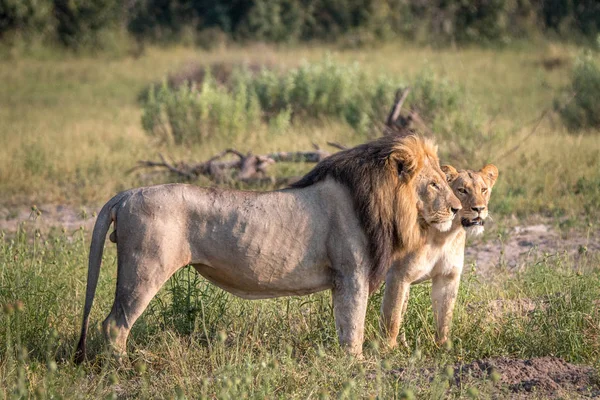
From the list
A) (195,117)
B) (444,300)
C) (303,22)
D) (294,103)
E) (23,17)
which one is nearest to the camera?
(444,300)

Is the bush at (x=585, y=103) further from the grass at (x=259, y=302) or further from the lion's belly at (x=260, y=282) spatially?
the lion's belly at (x=260, y=282)

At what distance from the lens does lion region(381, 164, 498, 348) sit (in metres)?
4.64

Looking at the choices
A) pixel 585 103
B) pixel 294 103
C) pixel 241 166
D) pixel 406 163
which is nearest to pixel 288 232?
pixel 406 163

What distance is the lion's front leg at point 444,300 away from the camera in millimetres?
4777

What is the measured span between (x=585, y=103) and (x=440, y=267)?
25.8ft

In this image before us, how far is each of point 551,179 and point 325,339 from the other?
4855mm

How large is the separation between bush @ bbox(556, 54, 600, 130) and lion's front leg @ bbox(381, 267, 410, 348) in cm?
761

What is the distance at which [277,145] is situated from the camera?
35.4 ft

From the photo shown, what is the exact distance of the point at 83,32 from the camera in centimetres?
2259

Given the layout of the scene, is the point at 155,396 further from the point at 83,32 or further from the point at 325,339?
the point at 83,32

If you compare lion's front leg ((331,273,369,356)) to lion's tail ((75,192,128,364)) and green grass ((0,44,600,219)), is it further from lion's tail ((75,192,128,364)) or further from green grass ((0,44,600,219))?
green grass ((0,44,600,219))

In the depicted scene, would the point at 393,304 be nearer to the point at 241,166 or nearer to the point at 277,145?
the point at 241,166

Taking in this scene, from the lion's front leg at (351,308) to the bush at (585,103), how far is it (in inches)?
312

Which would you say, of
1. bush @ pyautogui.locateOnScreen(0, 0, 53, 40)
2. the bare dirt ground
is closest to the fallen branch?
the bare dirt ground
